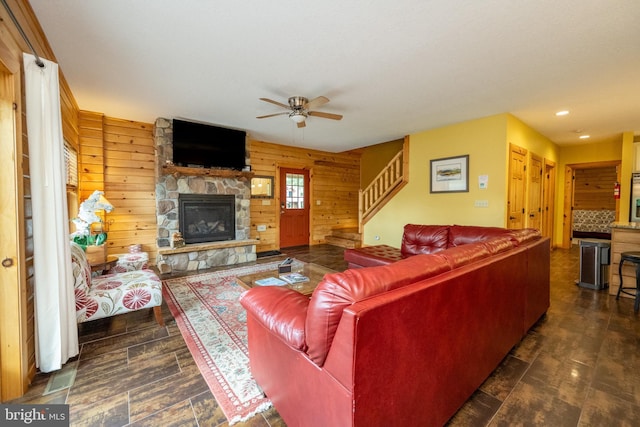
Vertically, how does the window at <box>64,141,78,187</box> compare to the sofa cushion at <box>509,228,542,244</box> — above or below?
above

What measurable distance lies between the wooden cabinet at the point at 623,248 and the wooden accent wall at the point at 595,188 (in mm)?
6359

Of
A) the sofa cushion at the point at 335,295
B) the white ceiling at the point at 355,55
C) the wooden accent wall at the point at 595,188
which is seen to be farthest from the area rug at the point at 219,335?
the wooden accent wall at the point at 595,188

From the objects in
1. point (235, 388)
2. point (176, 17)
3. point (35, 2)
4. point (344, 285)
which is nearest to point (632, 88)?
point (344, 285)

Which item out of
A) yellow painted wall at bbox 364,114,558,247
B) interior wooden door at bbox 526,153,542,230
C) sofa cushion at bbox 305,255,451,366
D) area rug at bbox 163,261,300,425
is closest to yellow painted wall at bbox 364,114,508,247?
yellow painted wall at bbox 364,114,558,247

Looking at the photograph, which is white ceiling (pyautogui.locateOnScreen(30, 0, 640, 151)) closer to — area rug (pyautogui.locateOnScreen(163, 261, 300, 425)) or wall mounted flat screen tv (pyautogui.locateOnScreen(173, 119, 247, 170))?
wall mounted flat screen tv (pyautogui.locateOnScreen(173, 119, 247, 170))

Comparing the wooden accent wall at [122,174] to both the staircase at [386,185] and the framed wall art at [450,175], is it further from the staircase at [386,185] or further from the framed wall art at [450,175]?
the framed wall art at [450,175]

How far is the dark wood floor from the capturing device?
1.46 meters

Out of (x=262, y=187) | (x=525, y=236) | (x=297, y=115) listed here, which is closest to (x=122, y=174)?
(x=262, y=187)

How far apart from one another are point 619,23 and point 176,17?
3321mm

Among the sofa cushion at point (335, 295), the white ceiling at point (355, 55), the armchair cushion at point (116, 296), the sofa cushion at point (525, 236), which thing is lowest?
the armchair cushion at point (116, 296)

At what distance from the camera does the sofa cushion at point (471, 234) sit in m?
2.94

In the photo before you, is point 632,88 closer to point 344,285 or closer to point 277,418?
point 344,285

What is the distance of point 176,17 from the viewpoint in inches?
76.1

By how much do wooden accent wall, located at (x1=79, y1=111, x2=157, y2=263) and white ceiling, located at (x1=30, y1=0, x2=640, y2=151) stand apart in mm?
378
